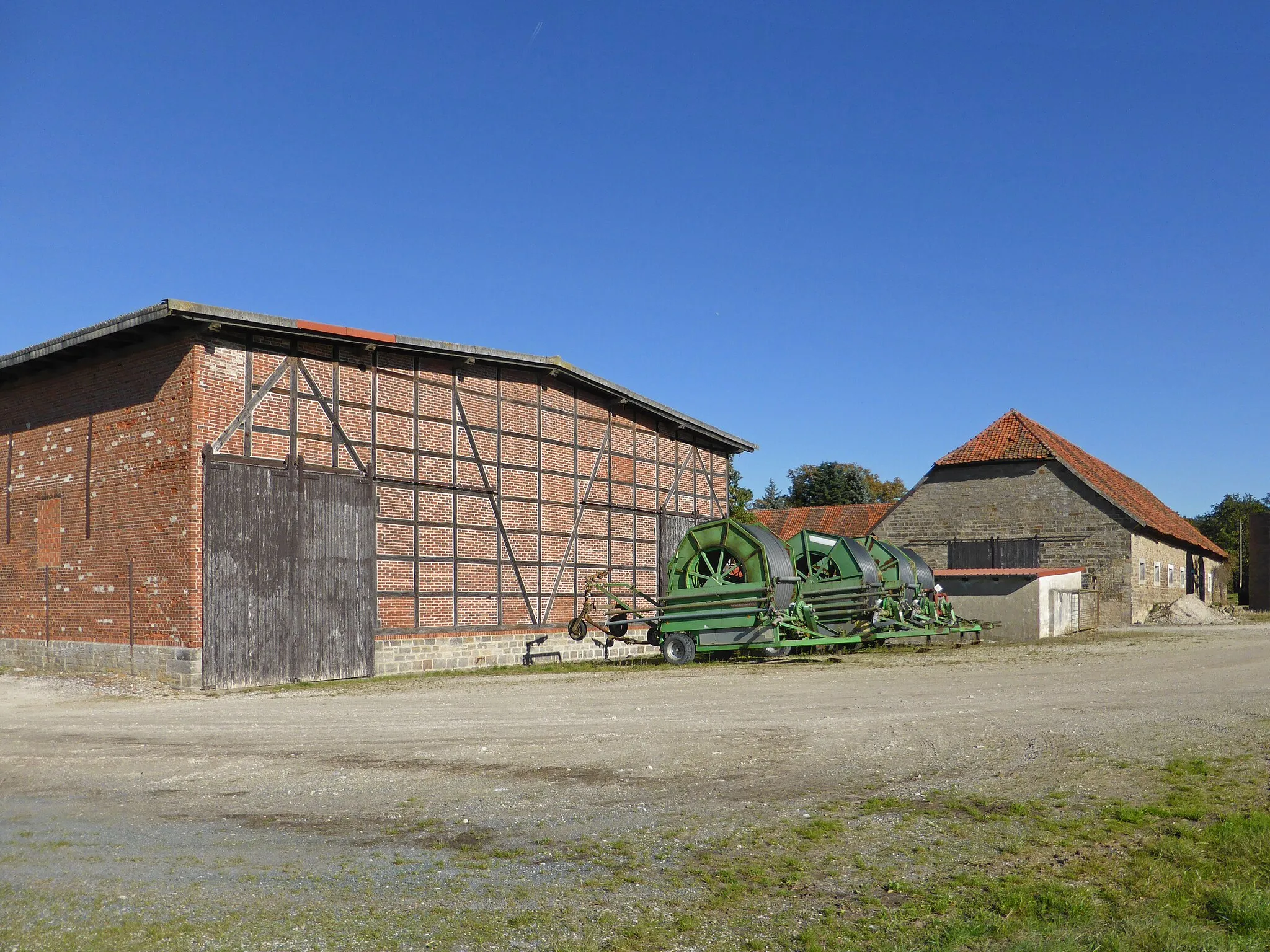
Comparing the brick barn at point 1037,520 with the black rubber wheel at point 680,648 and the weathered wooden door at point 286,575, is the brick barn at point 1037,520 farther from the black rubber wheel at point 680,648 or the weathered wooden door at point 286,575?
the weathered wooden door at point 286,575

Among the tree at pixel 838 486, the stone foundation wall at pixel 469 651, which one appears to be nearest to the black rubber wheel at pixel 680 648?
the stone foundation wall at pixel 469 651

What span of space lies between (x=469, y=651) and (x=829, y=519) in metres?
34.8

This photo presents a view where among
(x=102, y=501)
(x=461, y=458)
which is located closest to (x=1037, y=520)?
(x=461, y=458)

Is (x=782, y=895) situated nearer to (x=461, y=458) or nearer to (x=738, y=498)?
(x=461, y=458)

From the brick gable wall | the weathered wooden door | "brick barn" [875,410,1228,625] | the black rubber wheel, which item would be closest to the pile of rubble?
"brick barn" [875,410,1228,625]

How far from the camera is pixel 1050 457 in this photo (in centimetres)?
3450

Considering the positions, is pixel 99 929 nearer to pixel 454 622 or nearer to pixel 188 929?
pixel 188 929

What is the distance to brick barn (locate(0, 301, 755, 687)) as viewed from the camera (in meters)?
16.3

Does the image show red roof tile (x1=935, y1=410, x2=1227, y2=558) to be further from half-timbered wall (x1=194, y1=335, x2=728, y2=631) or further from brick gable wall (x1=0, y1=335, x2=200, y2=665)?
brick gable wall (x1=0, y1=335, x2=200, y2=665)

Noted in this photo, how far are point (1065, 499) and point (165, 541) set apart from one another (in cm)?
2758

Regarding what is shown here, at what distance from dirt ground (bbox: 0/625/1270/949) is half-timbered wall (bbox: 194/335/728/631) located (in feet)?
14.6

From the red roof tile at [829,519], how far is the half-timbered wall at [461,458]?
26302 mm

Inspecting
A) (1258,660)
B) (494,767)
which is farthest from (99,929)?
(1258,660)

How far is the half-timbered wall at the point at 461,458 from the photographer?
17.5m
